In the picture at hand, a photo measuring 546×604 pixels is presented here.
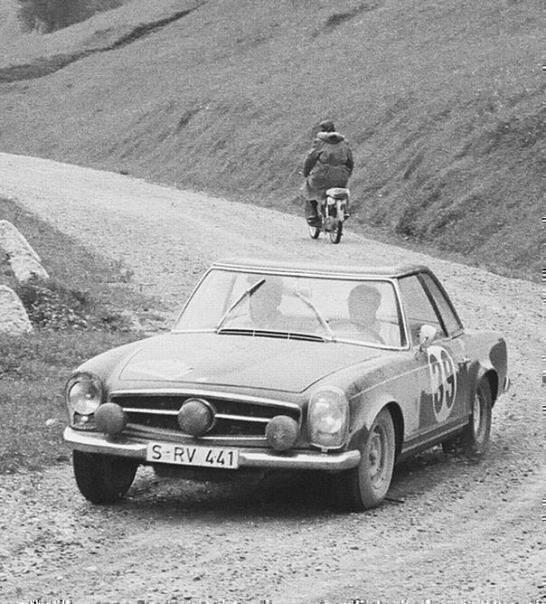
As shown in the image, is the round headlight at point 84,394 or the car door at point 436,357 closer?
the round headlight at point 84,394

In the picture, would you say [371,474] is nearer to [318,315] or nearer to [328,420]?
[328,420]

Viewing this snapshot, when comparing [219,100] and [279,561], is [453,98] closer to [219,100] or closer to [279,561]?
[219,100]

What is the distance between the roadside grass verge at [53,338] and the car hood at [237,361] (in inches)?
50.5

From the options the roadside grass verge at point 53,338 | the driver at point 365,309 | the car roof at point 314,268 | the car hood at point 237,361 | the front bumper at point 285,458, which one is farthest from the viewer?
the roadside grass verge at point 53,338

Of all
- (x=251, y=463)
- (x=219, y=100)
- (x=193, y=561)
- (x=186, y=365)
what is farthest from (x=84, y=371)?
(x=219, y=100)

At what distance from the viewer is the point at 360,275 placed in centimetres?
949

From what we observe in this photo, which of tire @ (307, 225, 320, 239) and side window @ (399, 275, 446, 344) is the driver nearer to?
side window @ (399, 275, 446, 344)

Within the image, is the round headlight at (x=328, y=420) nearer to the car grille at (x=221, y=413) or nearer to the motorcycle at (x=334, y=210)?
the car grille at (x=221, y=413)

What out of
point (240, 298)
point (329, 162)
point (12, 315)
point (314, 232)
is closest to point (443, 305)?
point (240, 298)

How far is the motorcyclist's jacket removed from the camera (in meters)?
23.7

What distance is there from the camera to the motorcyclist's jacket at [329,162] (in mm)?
23672

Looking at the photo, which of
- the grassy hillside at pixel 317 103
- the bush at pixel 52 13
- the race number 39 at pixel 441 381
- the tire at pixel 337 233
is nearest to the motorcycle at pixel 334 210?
the tire at pixel 337 233

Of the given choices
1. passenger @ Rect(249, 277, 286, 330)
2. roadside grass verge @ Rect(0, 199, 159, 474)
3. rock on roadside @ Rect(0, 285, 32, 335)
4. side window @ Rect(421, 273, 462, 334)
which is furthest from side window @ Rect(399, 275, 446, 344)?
rock on roadside @ Rect(0, 285, 32, 335)

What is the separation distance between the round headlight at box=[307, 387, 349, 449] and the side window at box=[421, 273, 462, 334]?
2.29 meters
